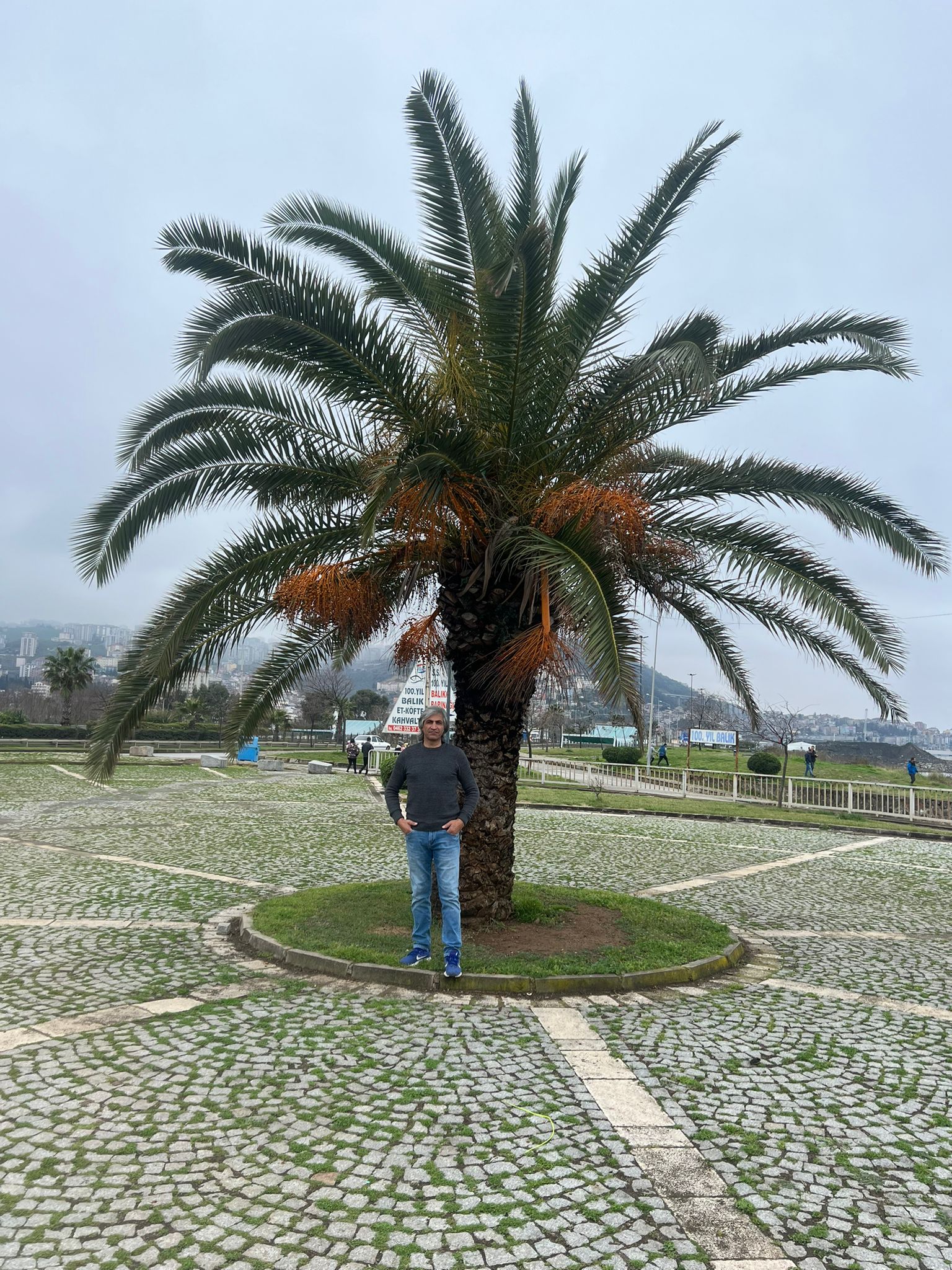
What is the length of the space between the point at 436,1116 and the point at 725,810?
69.5ft

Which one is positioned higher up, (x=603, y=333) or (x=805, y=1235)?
(x=603, y=333)

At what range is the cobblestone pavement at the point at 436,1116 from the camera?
3.00m

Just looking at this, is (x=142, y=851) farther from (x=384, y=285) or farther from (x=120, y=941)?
(x=384, y=285)

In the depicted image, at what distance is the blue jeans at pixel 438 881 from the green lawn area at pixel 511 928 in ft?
1.07

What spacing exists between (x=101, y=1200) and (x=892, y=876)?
12.4 metres

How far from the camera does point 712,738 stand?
283 ft

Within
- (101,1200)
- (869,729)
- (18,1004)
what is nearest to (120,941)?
(18,1004)

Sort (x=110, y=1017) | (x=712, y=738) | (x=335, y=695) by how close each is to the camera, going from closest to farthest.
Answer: (x=110, y=1017), (x=335, y=695), (x=712, y=738)

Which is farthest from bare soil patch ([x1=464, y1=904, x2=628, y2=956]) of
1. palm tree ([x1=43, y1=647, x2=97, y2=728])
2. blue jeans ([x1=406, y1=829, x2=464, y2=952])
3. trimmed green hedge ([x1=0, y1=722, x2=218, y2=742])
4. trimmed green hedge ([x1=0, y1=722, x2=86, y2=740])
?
palm tree ([x1=43, y1=647, x2=97, y2=728])

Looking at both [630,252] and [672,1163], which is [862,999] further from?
[630,252]

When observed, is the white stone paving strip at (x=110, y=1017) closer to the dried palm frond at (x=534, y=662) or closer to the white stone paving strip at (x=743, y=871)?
the dried palm frond at (x=534, y=662)

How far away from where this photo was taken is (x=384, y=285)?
8148mm

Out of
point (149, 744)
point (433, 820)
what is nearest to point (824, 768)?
point (149, 744)

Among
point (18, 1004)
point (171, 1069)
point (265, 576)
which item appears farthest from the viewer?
point (265, 576)
